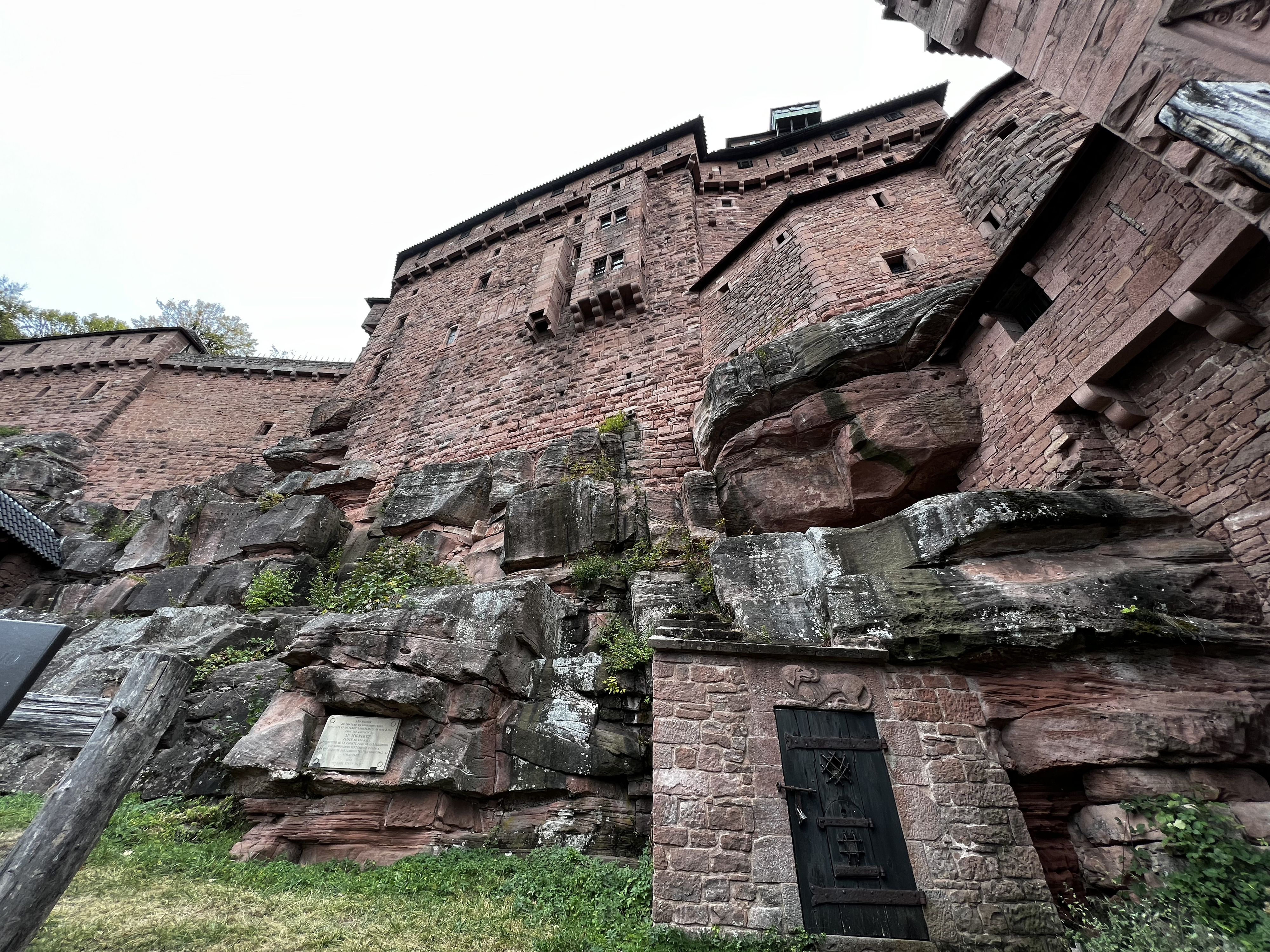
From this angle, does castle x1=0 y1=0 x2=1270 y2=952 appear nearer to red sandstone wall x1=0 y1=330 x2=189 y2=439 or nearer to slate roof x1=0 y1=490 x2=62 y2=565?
slate roof x1=0 y1=490 x2=62 y2=565

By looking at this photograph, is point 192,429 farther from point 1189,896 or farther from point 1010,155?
point 1189,896

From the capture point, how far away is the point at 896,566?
514cm

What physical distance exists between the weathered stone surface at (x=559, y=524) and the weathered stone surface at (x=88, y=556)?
947 cm

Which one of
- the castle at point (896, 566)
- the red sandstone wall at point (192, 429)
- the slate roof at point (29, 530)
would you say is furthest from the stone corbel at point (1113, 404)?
the red sandstone wall at point (192, 429)

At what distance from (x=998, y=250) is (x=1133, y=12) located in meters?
→ 4.61

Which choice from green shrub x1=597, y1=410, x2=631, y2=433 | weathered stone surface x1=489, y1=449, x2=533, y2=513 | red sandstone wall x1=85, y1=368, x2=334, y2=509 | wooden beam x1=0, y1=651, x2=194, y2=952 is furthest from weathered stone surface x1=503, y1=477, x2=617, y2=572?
red sandstone wall x1=85, y1=368, x2=334, y2=509

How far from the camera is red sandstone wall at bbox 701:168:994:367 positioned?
837 centimetres

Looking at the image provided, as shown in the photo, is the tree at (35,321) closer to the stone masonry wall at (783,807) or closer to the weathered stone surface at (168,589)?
the weathered stone surface at (168,589)

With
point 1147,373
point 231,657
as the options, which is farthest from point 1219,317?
point 231,657

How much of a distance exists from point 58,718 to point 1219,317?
9214mm

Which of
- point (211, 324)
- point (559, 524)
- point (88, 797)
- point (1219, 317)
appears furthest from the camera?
point (211, 324)

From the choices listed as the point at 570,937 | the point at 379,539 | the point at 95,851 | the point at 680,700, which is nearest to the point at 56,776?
the point at 95,851

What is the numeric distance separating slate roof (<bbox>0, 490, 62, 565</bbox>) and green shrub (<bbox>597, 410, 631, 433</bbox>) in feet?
39.6

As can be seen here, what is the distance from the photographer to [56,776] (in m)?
6.32
